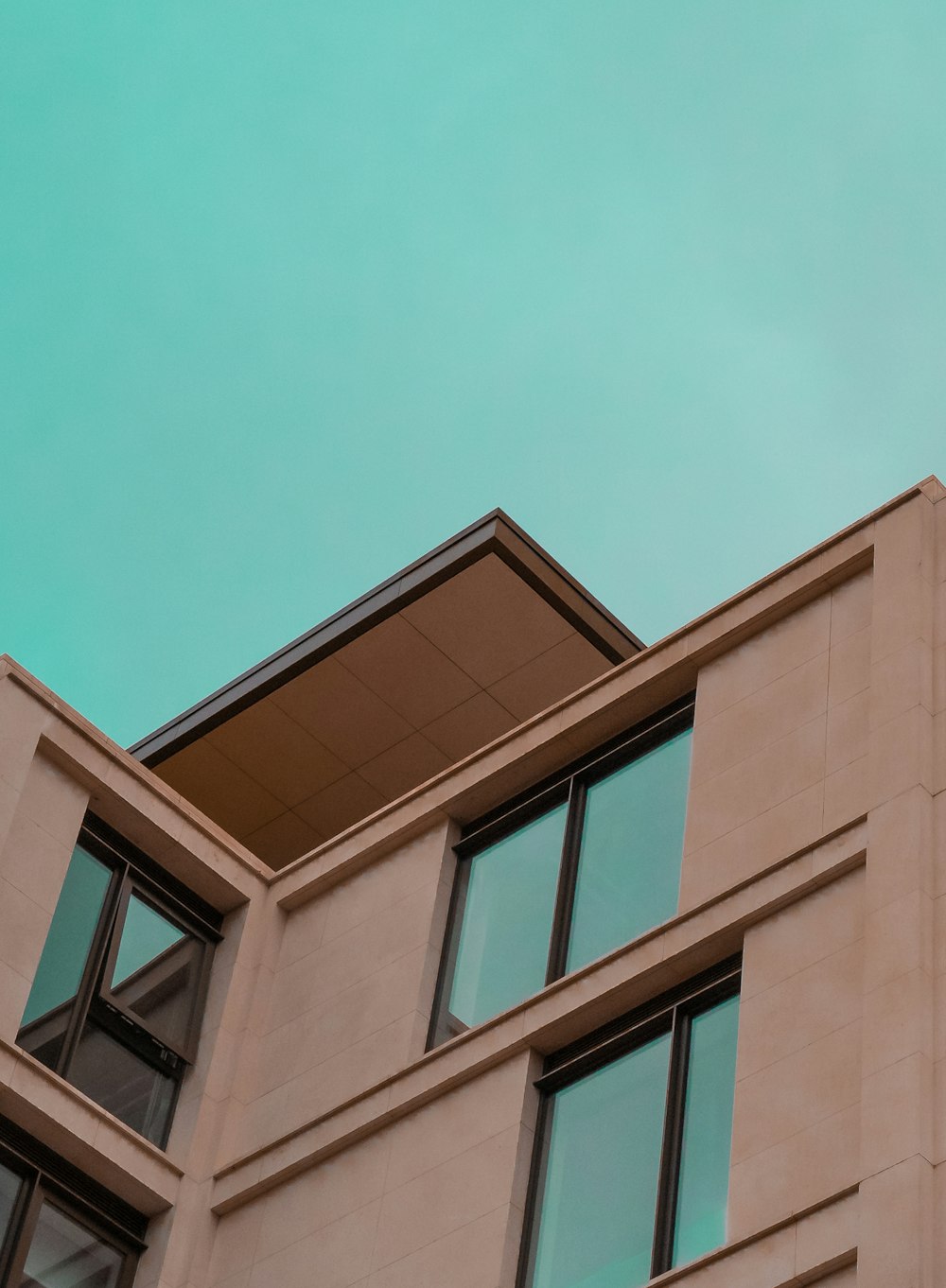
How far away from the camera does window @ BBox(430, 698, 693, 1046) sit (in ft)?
71.5

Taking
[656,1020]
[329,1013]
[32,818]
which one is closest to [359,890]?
[329,1013]

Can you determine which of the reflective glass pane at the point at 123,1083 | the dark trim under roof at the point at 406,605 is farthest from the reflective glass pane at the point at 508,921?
the dark trim under roof at the point at 406,605

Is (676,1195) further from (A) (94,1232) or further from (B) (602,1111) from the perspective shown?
(A) (94,1232)

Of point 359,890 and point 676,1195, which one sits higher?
point 359,890

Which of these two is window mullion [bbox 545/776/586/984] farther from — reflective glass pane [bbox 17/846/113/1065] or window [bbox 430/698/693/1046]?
reflective glass pane [bbox 17/846/113/1065]

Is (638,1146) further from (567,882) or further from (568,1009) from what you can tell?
(567,882)

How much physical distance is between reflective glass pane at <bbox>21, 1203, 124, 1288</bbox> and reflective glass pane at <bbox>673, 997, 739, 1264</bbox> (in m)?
6.08

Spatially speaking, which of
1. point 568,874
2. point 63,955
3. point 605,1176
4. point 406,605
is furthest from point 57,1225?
point 406,605

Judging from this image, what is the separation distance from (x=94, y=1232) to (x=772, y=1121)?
7.34 m

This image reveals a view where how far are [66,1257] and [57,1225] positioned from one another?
0.32 m

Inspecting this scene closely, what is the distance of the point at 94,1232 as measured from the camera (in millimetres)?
21703

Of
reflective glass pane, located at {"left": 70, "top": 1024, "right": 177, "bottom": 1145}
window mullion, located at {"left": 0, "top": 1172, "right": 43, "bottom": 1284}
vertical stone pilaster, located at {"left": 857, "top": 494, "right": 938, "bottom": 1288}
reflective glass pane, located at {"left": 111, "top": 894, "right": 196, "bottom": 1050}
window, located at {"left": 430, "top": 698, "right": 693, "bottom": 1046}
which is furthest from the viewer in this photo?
reflective glass pane, located at {"left": 111, "top": 894, "right": 196, "bottom": 1050}

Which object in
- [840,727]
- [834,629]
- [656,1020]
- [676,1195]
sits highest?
[834,629]

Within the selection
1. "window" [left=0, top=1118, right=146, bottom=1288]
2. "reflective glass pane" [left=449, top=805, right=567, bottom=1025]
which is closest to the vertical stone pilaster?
"reflective glass pane" [left=449, top=805, right=567, bottom=1025]
